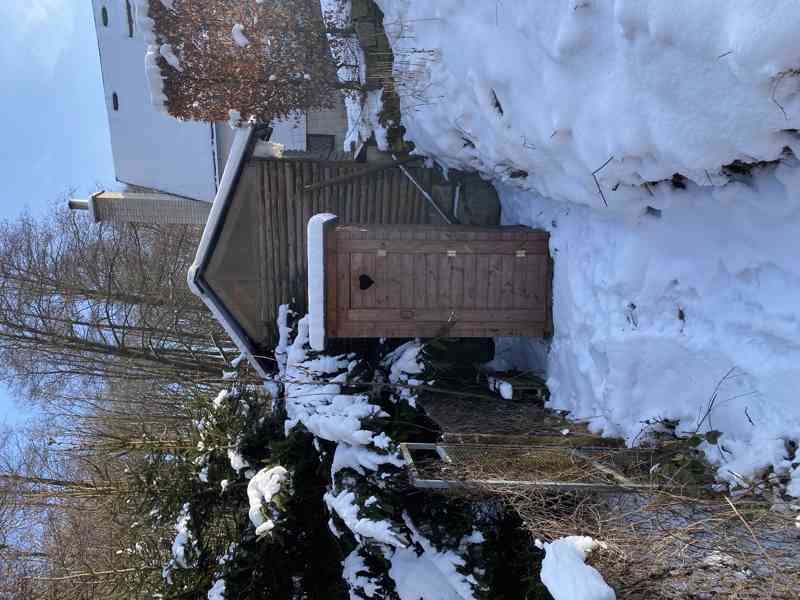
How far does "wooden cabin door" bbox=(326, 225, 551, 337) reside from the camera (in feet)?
20.6

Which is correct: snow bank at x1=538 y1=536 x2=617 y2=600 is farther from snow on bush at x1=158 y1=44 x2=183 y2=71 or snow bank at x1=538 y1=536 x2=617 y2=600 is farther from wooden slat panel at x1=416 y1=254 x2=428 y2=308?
snow on bush at x1=158 y1=44 x2=183 y2=71

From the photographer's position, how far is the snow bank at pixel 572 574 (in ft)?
10.5

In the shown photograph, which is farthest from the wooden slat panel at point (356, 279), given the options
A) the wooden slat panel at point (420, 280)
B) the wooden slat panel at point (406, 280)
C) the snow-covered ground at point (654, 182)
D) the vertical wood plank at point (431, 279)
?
the snow-covered ground at point (654, 182)

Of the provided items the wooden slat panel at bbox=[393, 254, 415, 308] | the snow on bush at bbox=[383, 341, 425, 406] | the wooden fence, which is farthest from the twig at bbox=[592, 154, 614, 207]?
the wooden fence

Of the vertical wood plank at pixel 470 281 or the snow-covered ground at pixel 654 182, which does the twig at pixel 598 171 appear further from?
the vertical wood plank at pixel 470 281

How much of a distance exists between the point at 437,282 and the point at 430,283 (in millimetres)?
81

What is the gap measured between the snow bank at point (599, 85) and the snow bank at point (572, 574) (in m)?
2.58

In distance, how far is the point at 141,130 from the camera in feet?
37.9

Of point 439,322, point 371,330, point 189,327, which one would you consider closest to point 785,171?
point 439,322

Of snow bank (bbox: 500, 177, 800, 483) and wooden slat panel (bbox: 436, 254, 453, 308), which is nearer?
snow bank (bbox: 500, 177, 800, 483)

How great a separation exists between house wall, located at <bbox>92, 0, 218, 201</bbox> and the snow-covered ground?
5.82 metres

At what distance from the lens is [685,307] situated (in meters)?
4.70

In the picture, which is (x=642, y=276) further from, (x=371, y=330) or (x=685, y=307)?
(x=371, y=330)

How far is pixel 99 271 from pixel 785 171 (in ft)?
44.9
